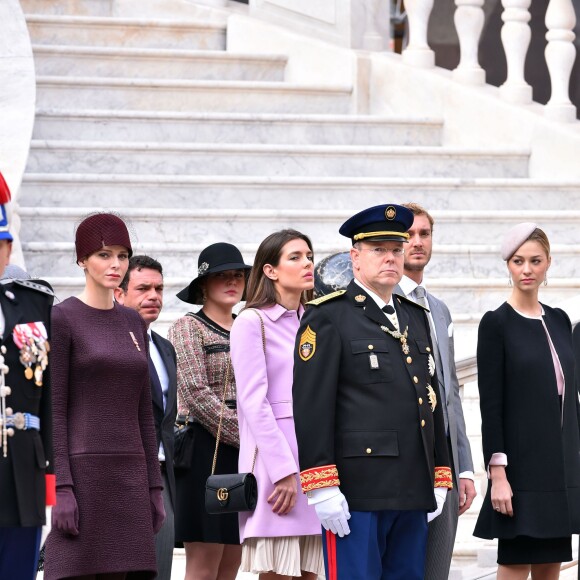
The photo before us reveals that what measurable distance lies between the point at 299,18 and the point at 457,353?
4834 mm

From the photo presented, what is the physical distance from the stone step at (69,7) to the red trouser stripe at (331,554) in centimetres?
715

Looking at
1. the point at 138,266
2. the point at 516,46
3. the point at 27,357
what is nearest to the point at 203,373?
the point at 138,266

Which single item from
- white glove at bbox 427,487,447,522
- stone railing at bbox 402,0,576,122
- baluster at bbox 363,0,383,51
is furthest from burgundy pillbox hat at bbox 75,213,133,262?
baluster at bbox 363,0,383,51

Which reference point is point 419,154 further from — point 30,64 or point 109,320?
point 109,320

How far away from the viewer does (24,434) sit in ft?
14.4

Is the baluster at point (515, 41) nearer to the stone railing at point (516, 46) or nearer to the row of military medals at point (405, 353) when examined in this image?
the stone railing at point (516, 46)

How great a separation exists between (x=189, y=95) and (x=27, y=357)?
6154 mm

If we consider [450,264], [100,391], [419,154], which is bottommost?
[100,391]

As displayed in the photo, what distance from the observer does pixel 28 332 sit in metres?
4.44

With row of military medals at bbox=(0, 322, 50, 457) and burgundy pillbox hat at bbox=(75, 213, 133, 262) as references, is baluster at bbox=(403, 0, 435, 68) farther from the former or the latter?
row of military medals at bbox=(0, 322, 50, 457)

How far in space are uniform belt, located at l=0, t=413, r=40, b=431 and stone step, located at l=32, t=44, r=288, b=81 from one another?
20.7 feet

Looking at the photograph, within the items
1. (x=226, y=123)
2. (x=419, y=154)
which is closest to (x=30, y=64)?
(x=226, y=123)

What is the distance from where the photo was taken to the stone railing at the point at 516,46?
10188 mm

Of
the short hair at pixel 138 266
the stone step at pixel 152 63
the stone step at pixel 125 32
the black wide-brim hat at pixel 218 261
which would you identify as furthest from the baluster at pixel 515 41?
the short hair at pixel 138 266
